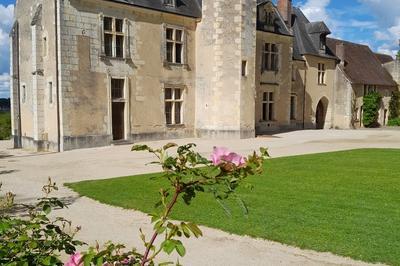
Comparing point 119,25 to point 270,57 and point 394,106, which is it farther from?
point 394,106

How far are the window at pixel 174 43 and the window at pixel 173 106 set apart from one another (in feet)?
4.91

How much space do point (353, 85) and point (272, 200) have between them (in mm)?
25616

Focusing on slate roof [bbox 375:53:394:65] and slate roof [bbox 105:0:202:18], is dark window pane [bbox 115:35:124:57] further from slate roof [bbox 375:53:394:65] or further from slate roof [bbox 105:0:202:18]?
slate roof [bbox 375:53:394:65]

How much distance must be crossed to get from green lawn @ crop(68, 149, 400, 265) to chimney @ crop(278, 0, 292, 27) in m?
16.9

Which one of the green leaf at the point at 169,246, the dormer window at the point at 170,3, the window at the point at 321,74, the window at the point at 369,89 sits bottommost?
the green leaf at the point at 169,246

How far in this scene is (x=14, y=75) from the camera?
19.9 metres

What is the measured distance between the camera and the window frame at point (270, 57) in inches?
926

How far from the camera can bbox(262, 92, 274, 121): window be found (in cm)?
2386

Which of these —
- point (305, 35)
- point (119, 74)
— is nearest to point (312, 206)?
point (119, 74)

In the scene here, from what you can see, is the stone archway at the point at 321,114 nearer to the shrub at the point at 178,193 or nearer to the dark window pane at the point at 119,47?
the dark window pane at the point at 119,47

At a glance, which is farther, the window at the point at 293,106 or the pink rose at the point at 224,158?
the window at the point at 293,106

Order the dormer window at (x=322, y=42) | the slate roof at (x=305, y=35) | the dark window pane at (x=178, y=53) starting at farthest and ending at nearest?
the dormer window at (x=322, y=42), the slate roof at (x=305, y=35), the dark window pane at (x=178, y=53)

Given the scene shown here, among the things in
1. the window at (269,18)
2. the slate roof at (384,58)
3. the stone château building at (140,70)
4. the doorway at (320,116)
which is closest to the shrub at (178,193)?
the stone château building at (140,70)

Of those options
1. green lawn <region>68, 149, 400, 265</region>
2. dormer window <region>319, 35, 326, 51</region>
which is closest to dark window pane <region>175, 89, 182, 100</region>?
green lawn <region>68, 149, 400, 265</region>
